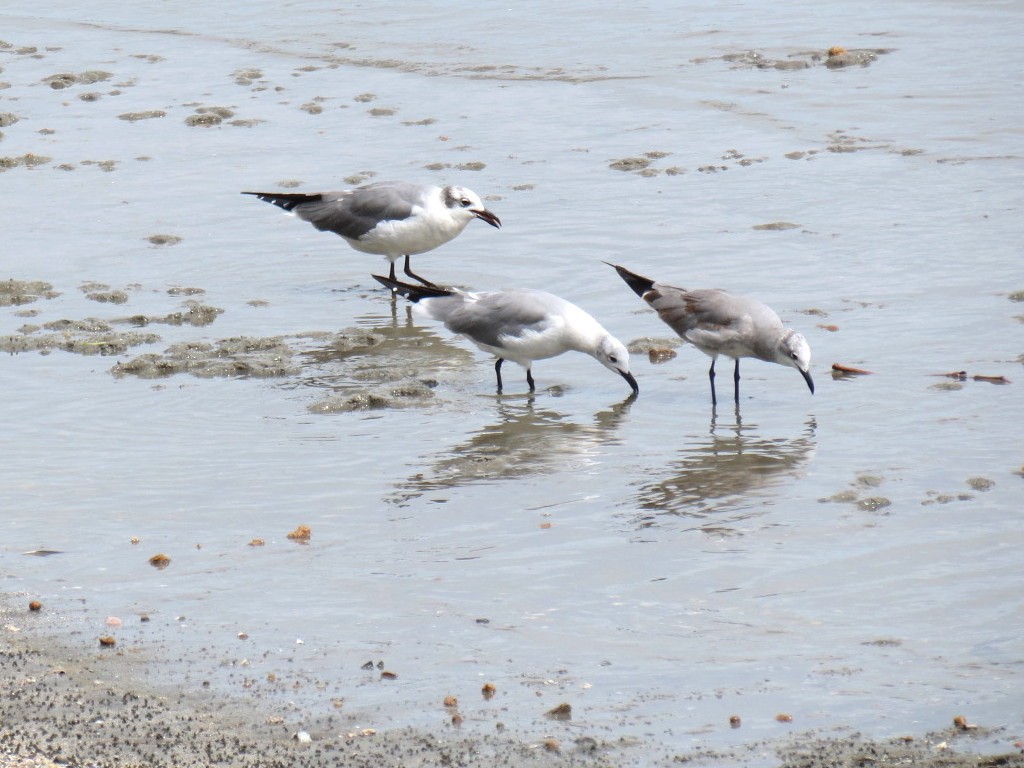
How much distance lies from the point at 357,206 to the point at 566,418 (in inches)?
140

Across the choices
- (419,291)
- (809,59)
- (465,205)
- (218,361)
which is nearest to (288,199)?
(465,205)

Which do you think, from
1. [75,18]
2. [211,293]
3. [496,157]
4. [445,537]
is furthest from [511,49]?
[445,537]

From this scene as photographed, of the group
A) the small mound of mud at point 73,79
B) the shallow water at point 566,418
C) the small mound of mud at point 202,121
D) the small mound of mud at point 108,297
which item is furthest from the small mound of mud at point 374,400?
the small mound of mud at point 73,79

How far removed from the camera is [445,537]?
6680 mm

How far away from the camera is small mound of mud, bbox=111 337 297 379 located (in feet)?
29.9

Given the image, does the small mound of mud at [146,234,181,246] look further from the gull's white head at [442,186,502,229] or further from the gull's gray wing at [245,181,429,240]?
the gull's white head at [442,186,502,229]

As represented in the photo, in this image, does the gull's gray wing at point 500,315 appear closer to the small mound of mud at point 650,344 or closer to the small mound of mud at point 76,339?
the small mound of mud at point 650,344

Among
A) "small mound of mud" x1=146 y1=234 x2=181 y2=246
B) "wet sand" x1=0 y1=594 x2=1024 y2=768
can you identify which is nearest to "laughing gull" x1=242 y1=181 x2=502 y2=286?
"small mound of mud" x1=146 y1=234 x2=181 y2=246

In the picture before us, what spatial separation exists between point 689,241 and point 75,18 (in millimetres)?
13352

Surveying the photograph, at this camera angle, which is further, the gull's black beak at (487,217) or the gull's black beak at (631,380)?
the gull's black beak at (487,217)

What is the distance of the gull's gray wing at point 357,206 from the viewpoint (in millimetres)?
11305

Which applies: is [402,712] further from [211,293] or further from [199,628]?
[211,293]

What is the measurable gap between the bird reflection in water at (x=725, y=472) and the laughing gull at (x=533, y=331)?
0.80 metres

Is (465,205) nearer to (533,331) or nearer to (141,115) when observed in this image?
(533,331)
